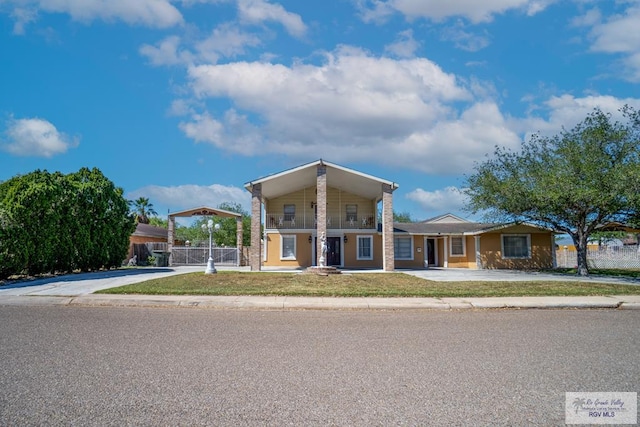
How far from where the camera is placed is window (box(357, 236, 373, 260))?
2886cm

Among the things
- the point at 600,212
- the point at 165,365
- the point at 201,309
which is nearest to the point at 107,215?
the point at 201,309

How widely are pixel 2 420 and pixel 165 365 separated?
1905 mm

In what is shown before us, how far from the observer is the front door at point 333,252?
94.7 feet

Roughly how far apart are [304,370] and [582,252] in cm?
2325

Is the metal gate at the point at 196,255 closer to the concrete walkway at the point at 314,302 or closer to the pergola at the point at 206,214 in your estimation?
the pergola at the point at 206,214

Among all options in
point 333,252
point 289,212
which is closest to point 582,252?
point 333,252

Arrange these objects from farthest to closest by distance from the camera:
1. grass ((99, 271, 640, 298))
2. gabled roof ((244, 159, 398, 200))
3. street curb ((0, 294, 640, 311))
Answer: gabled roof ((244, 159, 398, 200)) → grass ((99, 271, 640, 298)) → street curb ((0, 294, 640, 311))

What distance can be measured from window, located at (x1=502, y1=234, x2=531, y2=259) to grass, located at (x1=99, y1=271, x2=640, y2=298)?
13092 millimetres

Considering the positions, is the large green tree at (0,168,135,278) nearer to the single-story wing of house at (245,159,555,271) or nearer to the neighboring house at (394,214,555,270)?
the single-story wing of house at (245,159,555,271)

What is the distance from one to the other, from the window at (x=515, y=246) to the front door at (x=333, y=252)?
447 inches

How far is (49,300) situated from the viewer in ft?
39.7

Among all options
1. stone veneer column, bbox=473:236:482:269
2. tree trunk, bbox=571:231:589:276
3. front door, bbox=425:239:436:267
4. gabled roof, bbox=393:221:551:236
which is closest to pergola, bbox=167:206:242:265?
gabled roof, bbox=393:221:551:236

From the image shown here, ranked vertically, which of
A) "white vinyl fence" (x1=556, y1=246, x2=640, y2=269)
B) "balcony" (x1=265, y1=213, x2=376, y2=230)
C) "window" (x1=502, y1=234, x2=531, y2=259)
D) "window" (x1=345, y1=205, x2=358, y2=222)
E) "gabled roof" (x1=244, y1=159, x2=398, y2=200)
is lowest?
"white vinyl fence" (x1=556, y1=246, x2=640, y2=269)

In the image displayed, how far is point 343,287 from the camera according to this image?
610 inches
